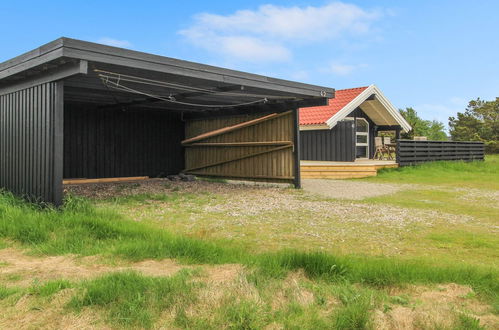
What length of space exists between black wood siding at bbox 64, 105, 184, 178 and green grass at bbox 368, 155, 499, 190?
7002 millimetres

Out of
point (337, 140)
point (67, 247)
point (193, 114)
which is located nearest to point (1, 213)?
point (67, 247)

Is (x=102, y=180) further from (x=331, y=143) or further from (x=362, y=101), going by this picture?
(x=362, y=101)

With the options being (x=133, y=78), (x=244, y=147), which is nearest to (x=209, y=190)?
(x=244, y=147)

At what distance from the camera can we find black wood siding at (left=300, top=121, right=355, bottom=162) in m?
17.1

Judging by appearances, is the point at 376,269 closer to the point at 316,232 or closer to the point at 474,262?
the point at 474,262

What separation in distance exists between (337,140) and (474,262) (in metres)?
13.6

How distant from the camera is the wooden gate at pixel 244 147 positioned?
35.1 feet

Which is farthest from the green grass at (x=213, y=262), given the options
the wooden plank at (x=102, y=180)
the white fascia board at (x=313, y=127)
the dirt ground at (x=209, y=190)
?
A: the white fascia board at (x=313, y=127)

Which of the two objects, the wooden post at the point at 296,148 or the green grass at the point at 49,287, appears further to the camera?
the wooden post at the point at 296,148

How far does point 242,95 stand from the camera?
9.64 metres

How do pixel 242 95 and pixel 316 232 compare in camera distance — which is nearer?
pixel 316 232

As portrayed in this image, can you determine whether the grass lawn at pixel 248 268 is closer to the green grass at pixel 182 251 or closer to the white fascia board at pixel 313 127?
the green grass at pixel 182 251

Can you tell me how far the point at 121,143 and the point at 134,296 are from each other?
10448 mm

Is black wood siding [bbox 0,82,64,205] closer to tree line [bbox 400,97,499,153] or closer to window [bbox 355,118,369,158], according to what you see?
window [bbox 355,118,369,158]
